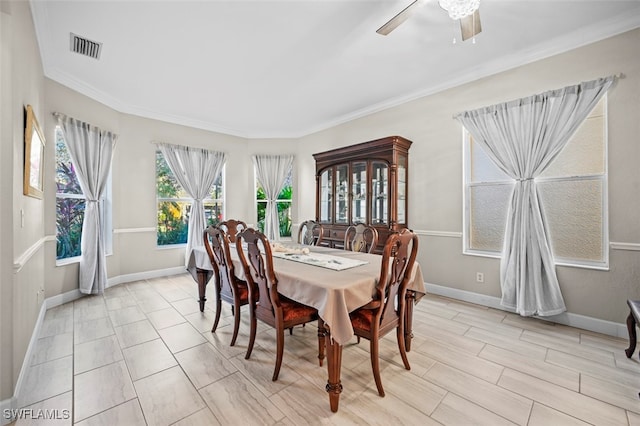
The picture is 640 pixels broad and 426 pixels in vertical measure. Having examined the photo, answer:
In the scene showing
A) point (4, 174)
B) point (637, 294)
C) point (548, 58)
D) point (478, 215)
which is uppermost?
point (548, 58)

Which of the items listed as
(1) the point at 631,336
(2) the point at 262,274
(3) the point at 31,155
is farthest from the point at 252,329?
(1) the point at 631,336

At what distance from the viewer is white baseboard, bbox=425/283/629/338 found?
2381mm

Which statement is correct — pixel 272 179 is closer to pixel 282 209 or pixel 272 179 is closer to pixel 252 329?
pixel 282 209

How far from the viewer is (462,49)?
8.89 ft

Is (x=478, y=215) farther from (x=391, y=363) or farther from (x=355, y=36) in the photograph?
(x=355, y=36)

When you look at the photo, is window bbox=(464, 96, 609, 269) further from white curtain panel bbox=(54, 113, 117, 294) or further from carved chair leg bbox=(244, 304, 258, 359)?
white curtain panel bbox=(54, 113, 117, 294)

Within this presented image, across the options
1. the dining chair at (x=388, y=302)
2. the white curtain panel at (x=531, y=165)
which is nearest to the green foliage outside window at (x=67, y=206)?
the dining chair at (x=388, y=302)

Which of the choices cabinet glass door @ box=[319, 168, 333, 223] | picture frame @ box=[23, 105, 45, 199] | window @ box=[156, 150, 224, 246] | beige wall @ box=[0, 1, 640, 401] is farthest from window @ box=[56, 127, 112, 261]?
cabinet glass door @ box=[319, 168, 333, 223]

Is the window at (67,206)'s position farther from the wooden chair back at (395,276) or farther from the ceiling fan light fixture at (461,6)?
the ceiling fan light fixture at (461,6)

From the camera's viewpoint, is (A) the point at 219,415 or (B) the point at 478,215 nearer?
(A) the point at 219,415

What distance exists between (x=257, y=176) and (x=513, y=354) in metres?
4.87

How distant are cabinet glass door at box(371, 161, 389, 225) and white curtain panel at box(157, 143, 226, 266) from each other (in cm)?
301

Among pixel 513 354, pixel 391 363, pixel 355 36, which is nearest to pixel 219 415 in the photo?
pixel 391 363

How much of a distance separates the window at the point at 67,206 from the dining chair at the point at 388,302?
3.91m
